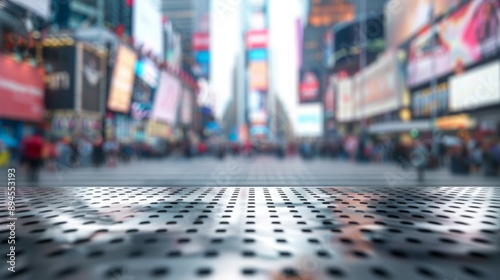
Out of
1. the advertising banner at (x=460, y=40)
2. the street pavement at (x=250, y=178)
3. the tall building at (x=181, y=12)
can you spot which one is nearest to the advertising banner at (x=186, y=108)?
the advertising banner at (x=460, y=40)

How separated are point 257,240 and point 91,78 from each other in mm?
31481

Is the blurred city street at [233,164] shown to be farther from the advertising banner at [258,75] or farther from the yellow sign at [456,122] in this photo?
the advertising banner at [258,75]

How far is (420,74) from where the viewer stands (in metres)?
41.0

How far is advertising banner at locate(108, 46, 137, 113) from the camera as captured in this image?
31.5 metres

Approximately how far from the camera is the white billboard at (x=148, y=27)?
35747 millimetres

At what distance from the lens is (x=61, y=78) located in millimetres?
27219

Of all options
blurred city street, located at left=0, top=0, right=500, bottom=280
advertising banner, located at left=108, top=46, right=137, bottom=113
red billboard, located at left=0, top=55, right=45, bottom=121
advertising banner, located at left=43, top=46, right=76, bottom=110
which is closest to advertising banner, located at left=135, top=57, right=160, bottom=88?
blurred city street, located at left=0, top=0, right=500, bottom=280

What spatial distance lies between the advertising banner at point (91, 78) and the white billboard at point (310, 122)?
7177 cm

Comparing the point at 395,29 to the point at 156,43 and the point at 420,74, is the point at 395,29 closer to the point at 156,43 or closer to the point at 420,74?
the point at 420,74

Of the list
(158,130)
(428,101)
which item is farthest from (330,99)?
(158,130)

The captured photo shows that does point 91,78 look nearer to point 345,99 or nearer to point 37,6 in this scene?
point 37,6

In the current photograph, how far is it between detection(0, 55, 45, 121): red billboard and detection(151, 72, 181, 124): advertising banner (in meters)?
17.7

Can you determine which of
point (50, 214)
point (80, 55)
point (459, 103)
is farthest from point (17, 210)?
point (459, 103)

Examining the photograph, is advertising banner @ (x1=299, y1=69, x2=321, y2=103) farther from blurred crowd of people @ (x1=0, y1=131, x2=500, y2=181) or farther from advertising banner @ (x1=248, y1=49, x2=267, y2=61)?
blurred crowd of people @ (x1=0, y1=131, x2=500, y2=181)
